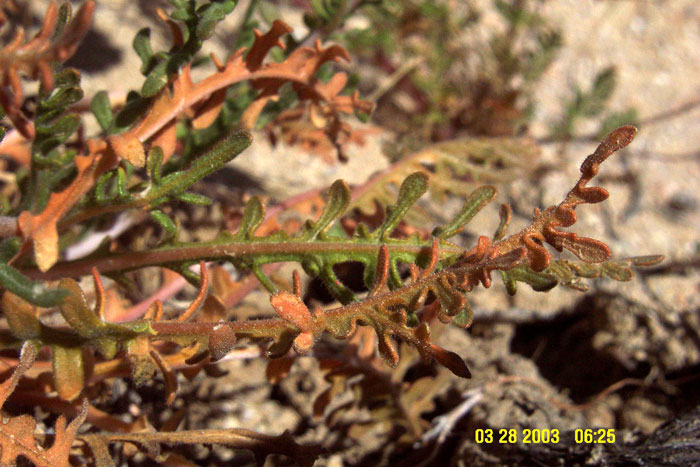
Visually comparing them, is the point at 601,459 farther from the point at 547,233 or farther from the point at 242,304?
the point at 242,304

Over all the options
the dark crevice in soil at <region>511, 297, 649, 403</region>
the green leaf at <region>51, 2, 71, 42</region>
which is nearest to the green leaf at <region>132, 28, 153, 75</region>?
the green leaf at <region>51, 2, 71, 42</region>

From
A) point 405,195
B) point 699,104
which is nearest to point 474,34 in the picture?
point 699,104

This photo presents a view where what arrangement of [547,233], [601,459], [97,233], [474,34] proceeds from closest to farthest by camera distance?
[547,233]
[601,459]
[97,233]
[474,34]

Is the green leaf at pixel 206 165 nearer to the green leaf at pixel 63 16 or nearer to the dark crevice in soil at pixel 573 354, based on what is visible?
the green leaf at pixel 63 16

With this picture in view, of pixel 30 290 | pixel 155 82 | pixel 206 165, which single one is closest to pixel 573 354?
pixel 206 165

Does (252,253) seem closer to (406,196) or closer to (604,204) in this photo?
(406,196)
